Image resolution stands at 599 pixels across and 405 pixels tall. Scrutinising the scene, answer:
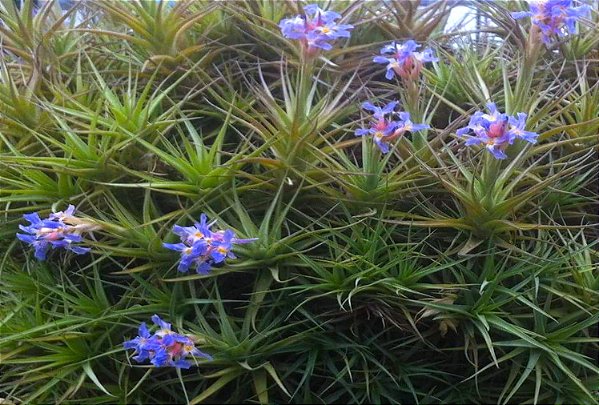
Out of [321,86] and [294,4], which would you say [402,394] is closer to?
[321,86]

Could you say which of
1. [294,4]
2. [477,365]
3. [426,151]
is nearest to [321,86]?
[294,4]

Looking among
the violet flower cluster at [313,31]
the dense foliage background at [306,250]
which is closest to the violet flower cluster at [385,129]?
the dense foliage background at [306,250]

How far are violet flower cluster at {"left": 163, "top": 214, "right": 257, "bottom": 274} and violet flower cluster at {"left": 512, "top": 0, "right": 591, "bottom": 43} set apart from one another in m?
0.69

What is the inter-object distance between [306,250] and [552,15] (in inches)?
25.6

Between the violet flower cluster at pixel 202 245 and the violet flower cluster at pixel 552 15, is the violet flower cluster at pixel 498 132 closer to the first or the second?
the violet flower cluster at pixel 552 15

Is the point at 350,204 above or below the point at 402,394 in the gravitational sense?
above

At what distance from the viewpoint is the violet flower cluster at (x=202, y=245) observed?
106 centimetres

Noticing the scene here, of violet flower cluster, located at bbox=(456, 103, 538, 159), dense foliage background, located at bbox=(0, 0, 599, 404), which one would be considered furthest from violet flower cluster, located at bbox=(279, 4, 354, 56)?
violet flower cluster, located at bbox=(456, 103, 538, 159)

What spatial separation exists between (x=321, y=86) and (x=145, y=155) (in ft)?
1.38

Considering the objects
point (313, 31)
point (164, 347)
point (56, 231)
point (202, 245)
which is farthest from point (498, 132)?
point (56, 231)

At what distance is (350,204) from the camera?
Result: 3.86 feet

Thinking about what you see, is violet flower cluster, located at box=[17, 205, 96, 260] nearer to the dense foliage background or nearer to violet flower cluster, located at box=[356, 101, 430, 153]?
the dense foliage background

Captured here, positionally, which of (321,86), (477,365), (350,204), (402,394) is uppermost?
(321,86)

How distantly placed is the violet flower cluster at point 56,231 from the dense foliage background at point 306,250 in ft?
0.11
